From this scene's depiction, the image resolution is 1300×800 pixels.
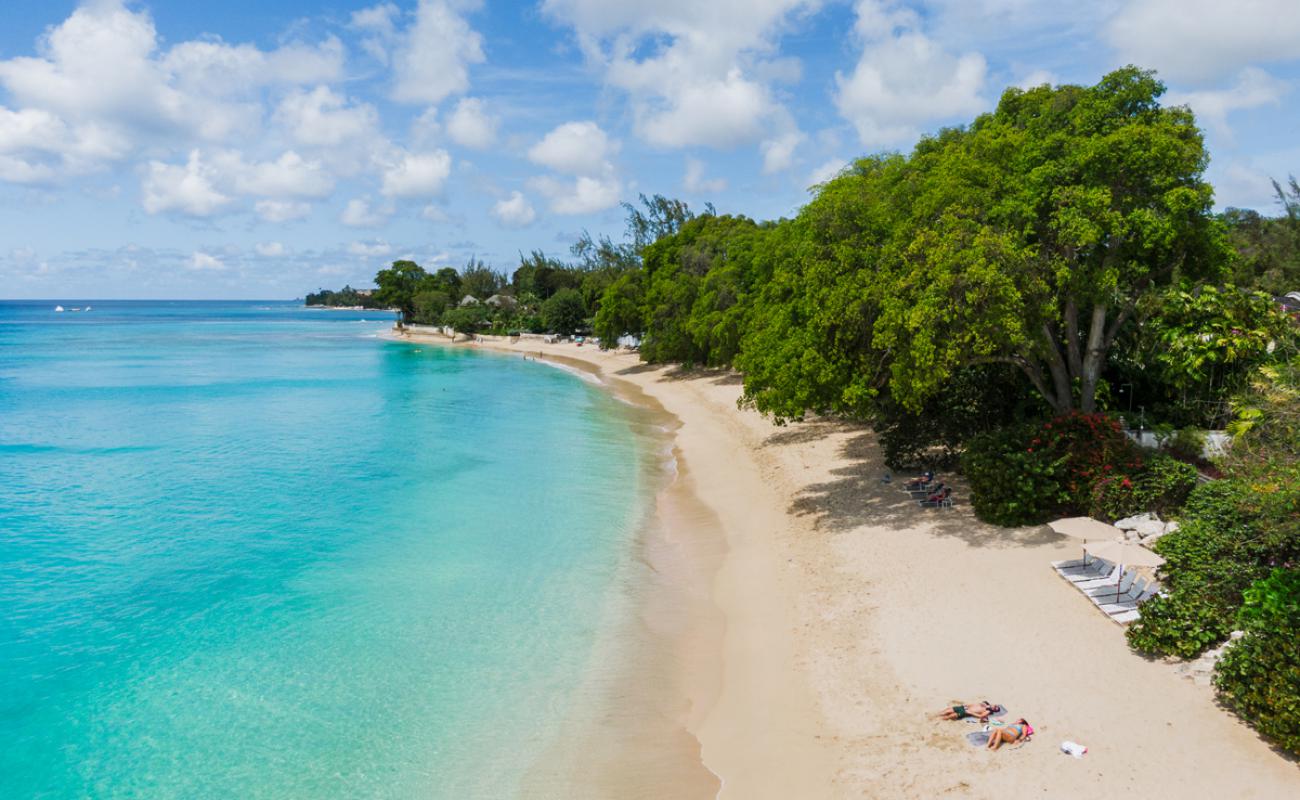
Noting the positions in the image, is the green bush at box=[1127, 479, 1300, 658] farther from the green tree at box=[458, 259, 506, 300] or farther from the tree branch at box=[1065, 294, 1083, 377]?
the green tree at box=[458, 259, 506, 300]

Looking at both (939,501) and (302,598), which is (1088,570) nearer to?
(939,501)

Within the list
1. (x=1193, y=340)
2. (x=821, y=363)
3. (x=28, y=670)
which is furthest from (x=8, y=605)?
(x=1193, y=340)

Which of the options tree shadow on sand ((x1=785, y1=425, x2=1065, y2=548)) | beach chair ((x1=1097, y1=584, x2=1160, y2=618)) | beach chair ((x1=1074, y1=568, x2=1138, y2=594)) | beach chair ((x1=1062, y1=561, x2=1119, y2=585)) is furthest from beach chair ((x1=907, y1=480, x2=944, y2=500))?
beach chair ((x1=1097, y1=584, x2=1160, y2=618))

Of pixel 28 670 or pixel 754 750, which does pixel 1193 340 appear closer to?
pixel 754 750

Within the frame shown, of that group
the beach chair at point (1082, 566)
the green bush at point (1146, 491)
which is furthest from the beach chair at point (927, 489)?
the beach chair at point (1082, 566)

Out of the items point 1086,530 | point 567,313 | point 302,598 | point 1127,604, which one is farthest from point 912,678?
point 567,313
